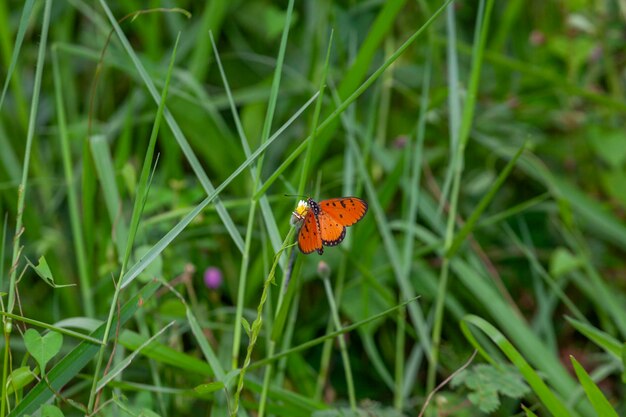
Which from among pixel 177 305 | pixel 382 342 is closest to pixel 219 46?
pixel 382 342

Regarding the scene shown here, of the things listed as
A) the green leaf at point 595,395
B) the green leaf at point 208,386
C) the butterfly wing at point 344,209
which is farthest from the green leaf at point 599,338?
the green leaf at point 208,386

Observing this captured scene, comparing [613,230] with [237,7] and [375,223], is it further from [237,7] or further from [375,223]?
[237,7]

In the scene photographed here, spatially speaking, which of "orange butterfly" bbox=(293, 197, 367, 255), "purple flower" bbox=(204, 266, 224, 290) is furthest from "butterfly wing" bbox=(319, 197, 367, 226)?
"purple flower" bbox=(204, 266, 224, 290)

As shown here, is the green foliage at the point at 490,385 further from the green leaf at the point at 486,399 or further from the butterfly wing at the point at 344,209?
the butterfly wing at the point at 344,209

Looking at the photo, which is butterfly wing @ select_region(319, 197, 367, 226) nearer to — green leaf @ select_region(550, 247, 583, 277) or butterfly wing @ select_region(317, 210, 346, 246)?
butterfly wing @ select_region(317, 210, 346, 246)

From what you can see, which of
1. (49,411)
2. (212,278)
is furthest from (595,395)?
(212,278)

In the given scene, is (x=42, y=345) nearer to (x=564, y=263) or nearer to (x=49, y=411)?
(x=49, y=411)
